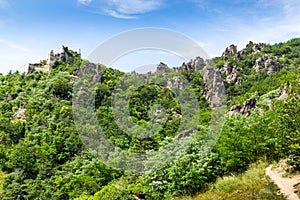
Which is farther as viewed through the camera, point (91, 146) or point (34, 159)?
point (34, 159)

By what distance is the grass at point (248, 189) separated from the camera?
13.9 meters

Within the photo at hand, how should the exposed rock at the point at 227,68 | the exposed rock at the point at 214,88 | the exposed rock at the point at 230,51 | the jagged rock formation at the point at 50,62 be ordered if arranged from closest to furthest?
the exposed rock at the point at 214,88, the jagged rock formation at the point at 50,62, the exposed rock at the point at 227,68, the exposed rock at the point at 230,51

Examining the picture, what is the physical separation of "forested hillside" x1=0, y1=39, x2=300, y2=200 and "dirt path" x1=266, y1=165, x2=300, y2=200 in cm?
95

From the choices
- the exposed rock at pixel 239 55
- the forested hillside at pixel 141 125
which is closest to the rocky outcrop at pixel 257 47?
the forested hillside at pixel 141 125

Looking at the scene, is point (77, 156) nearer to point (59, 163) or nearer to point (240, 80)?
point (59, 163)

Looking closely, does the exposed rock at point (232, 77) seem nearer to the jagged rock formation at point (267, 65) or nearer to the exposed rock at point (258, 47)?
the jagged rock formation at point (267, 65)

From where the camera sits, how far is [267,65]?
104 metres

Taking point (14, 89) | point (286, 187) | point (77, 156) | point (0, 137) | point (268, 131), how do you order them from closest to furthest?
point (286, 187), point (268, 131), point (77, 156), point (0, 137), point (14, 89)

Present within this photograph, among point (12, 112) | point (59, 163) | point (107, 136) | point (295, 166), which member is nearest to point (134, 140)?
point (107, 136)

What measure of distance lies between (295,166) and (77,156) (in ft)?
155

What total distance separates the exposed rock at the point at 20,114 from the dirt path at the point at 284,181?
6817 cm

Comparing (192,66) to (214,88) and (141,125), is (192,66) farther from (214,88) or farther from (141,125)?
(141,125)

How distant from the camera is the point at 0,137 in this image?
67.9 meters

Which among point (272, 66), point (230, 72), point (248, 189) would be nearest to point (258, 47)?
point (230, 72)
